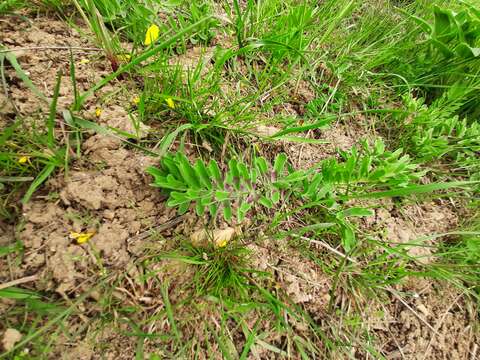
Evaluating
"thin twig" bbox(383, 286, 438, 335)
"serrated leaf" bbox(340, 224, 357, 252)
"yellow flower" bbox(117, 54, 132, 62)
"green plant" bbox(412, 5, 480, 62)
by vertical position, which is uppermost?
"green plant" bbox(412, 5, 480, 62)

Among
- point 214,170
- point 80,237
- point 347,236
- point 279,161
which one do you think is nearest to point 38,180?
point 80,237

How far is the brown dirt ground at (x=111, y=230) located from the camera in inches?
40.8

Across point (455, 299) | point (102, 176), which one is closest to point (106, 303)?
point (102, 176)

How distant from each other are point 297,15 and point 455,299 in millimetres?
1634

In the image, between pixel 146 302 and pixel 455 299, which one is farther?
pixel 455 299

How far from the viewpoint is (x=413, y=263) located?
1464mm

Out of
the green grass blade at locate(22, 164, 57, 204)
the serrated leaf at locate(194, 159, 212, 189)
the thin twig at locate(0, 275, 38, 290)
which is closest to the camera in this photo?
the thin twig at locate(0, 275, 38, 290)

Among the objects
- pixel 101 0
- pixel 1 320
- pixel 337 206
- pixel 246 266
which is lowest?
pixel 1 320

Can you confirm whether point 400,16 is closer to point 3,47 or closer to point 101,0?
point 101,0

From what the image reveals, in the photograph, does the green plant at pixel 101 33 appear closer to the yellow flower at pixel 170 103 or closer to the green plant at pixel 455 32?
the yellow flower at pixel 170 103

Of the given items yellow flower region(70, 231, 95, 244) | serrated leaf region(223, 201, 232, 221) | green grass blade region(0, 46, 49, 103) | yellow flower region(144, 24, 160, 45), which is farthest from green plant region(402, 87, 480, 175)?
green grass blade region(0, 46, 49, 103)

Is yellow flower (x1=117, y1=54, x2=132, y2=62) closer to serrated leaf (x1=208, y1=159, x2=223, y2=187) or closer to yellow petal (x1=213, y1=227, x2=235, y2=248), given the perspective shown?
serrated leaf (x1=208, y1=159, x2=223, y2=187)

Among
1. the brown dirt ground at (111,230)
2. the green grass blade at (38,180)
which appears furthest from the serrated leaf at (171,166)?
the green grass blade at (38,180)

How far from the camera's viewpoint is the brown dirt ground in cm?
104
